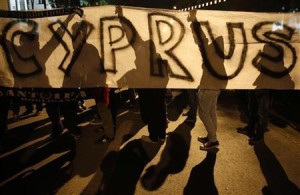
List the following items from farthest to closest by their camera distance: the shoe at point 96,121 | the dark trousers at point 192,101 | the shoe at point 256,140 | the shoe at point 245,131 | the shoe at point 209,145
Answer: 1. the shoe at point 96,121
2. the dark trousers at point 192,101
3. the shoe at point 245,131
4. the shoe at point 256,140
5. the shoe at point 209,145

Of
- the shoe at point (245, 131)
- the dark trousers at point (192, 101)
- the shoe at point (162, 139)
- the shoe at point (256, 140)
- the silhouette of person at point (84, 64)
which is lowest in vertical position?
the shoe at point (245, 131)

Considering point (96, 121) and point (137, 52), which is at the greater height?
point (137, 52)

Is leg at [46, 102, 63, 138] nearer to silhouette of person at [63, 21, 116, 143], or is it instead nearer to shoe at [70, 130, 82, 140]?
shoe at [70, 130, 82, 140]

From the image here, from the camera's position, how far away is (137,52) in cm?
453

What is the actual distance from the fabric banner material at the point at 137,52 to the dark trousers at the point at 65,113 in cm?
97

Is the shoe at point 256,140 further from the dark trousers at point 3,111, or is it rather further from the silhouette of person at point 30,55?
the dark trousers at point 3,111

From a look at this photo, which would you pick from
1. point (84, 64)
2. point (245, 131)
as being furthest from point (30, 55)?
point (245, 131)

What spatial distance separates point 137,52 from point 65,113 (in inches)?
70.9

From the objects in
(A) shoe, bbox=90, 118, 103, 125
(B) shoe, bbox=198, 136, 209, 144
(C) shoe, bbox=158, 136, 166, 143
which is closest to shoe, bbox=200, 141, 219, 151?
(B) shoe, bbox=198, 136, 209, 144

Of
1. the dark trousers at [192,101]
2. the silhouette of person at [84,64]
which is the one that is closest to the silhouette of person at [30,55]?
the silhouette of person at [84,64]

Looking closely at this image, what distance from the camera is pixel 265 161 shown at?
471cm

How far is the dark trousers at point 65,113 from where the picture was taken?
549 cm

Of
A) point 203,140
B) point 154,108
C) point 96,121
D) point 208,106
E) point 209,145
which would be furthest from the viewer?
point 96,121

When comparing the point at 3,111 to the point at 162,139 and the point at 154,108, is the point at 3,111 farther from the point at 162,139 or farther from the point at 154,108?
the point at 162,139
